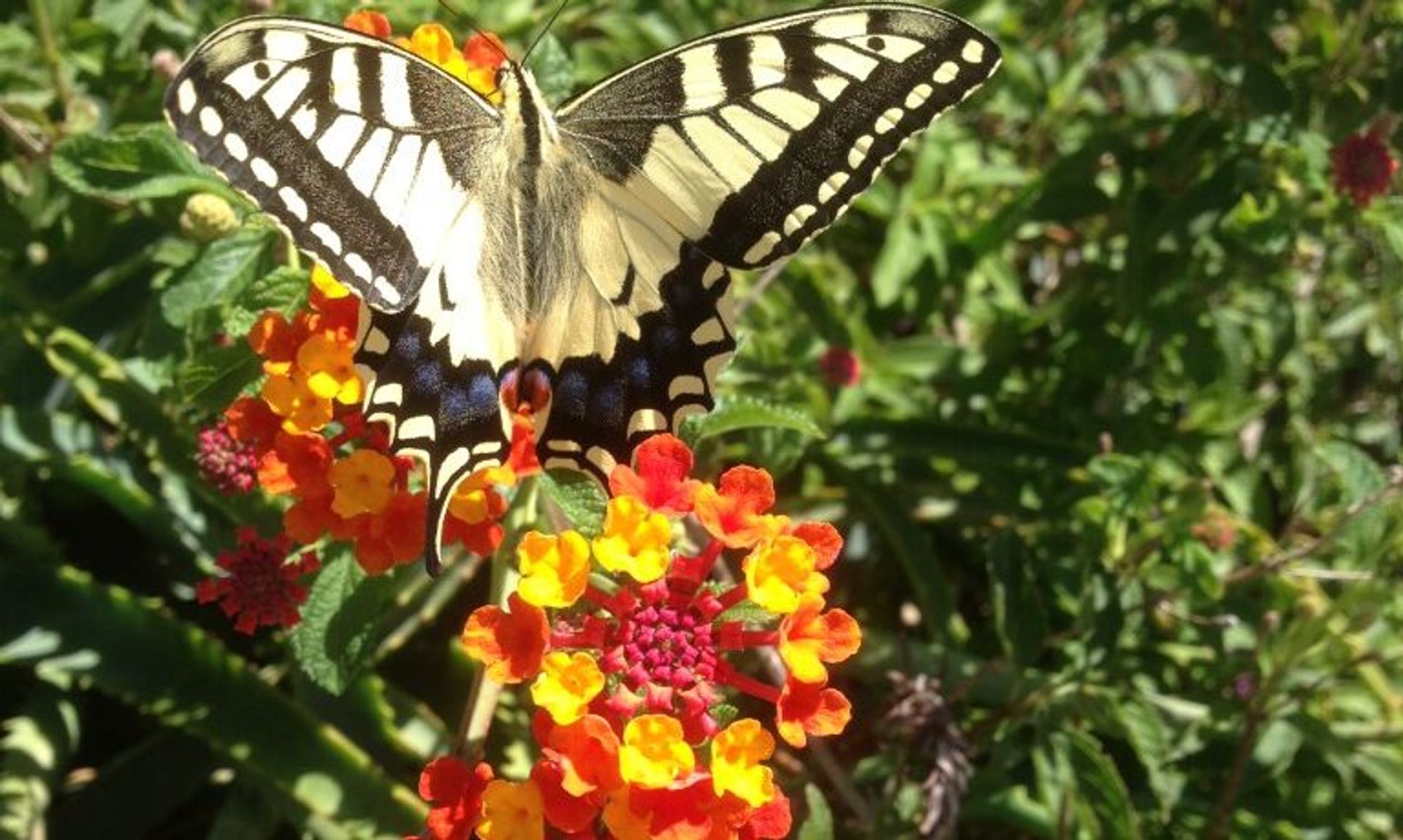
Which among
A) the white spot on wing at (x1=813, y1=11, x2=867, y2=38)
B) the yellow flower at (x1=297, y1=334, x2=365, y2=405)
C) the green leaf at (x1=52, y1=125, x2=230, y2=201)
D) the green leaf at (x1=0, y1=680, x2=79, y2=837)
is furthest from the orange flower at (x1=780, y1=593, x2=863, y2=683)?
the green leaf at (x1=0, y1=680, x2=79, y2=837)

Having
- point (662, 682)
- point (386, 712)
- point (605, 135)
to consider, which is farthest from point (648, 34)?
point (662, 682)

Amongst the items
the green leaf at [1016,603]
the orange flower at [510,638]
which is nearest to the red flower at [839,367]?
the green leaf at [1016,603]

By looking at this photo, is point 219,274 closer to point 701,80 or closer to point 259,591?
point 259,591

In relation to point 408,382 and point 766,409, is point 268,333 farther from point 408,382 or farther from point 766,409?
point 766,409

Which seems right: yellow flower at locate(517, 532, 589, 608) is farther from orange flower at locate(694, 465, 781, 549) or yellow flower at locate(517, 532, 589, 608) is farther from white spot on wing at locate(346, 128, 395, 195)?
white spot on wing at locate(346, 128, 395, 195)

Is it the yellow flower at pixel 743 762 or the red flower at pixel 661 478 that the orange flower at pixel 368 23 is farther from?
the yellow flower at pixel 743 762
